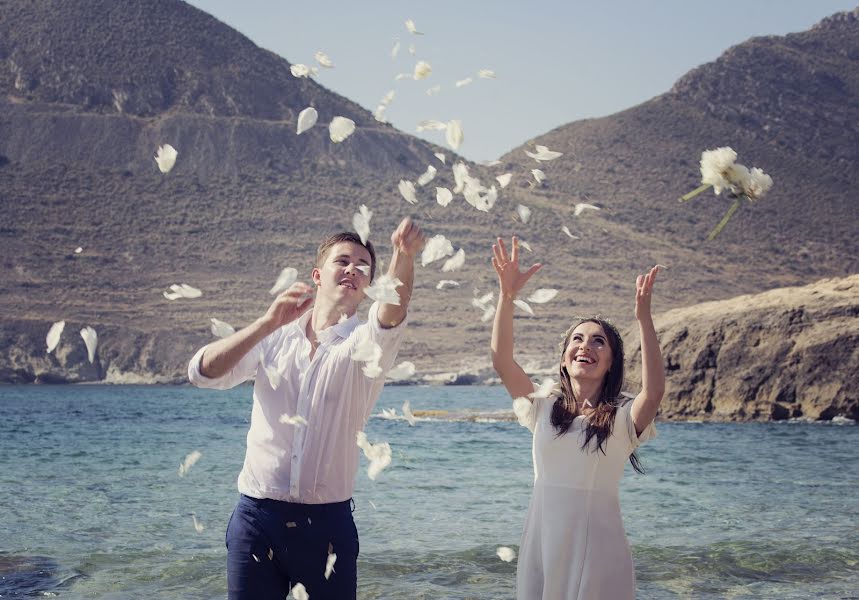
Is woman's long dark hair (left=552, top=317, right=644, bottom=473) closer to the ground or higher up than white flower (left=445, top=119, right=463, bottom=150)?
closer to the ground

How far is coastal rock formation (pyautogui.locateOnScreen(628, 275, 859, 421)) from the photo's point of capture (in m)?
24.8

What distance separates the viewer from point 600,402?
173 inches

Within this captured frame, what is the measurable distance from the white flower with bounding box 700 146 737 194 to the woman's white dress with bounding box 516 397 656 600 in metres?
0.88

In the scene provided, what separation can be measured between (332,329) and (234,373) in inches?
13.5

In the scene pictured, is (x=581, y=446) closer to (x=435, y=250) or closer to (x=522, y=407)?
(x=522, y=407)

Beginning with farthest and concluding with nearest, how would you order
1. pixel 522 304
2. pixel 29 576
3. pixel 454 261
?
pixel 29 576 < pixel 454 261 < pixel 522 304

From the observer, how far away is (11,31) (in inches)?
3757

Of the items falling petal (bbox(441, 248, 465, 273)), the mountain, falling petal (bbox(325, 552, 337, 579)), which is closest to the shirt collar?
falling petal (bbox(325, 552, 337, 579))

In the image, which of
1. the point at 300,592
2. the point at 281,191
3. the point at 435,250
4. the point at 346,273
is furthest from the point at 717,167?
the point at 281,191

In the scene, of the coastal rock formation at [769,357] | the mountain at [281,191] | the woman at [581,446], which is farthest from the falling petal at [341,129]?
the mountain at [281,191]

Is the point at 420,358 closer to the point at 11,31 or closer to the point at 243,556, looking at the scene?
the point at 11,31

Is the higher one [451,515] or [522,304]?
[522,304]

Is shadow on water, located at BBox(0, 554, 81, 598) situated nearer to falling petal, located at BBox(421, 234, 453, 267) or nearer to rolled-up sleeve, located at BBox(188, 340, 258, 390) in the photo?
falling petal, located at BBox(421, 234, 453, 267)

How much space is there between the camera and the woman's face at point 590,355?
441cm
